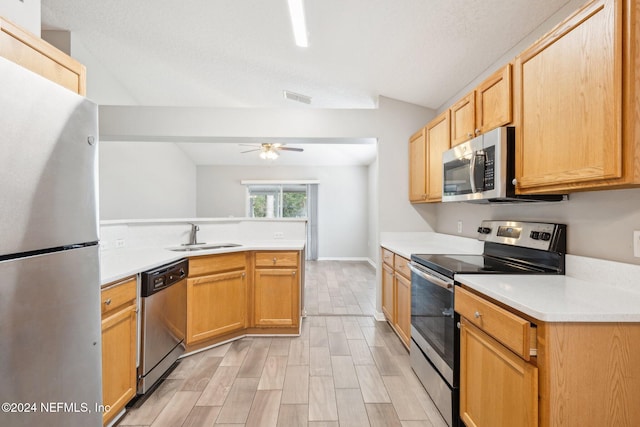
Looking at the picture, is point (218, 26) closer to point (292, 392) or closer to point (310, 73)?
point (310, 73)

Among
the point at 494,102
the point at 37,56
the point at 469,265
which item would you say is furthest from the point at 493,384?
the point at 37,56

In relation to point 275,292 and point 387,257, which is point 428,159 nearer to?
point 387,257

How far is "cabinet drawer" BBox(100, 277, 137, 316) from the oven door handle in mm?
1880

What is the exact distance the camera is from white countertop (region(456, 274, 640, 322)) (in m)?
1.04

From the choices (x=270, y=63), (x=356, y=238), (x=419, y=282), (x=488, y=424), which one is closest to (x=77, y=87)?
(x=270, y=63)

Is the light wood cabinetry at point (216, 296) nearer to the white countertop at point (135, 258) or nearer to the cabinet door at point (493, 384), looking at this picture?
the white countertop at point (135, 258)

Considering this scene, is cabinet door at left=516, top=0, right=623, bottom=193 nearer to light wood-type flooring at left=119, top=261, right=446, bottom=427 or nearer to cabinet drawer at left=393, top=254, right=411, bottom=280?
cabinet drawer at left=393, top=254, right=411, bottom=280

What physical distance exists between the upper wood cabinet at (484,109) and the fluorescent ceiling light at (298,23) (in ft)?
4.51

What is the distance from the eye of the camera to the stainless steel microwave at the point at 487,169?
173cm

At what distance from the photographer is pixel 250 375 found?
2238 mm

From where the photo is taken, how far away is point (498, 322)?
1.25 m

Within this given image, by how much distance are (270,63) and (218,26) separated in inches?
26.7

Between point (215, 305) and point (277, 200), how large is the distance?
526cm

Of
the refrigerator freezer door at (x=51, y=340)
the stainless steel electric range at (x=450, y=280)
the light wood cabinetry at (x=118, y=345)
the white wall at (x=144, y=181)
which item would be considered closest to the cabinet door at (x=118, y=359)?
the light wood cabinetry at (x=118, y=345)
